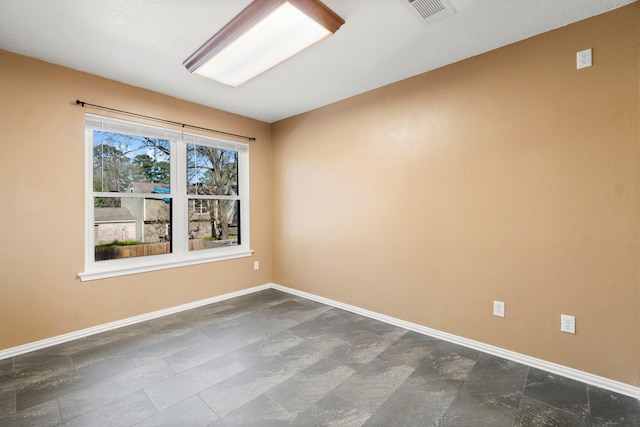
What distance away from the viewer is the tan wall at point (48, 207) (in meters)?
2.42

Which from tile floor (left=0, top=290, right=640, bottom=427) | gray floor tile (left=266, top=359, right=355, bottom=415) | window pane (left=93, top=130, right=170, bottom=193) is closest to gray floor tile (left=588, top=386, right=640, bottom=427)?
tile floor (left=0, top=290, right=640, bottom=427)

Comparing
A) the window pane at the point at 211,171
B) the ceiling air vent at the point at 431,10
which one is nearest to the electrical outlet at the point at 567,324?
the ceiling air vent at the point at 431,10

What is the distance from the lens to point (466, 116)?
8.48ft

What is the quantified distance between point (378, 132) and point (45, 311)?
144 inches

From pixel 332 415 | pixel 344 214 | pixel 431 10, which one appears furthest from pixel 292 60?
pixel 332 415

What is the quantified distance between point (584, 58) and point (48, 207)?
4518mm

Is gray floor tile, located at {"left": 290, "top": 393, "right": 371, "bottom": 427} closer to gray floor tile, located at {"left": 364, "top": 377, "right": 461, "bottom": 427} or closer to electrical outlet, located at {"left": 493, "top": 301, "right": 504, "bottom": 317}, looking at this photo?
gray floor tile, located at {"left": 364, "top": 377, "right": 461, "bottom": 427}

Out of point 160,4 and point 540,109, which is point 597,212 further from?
point 160,4

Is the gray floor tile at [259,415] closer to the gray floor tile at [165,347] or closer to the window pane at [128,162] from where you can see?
the gray floor tile at [165,347]

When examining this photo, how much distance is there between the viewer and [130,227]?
127 inches

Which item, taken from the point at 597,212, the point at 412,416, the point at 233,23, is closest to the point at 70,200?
the point at 233,23

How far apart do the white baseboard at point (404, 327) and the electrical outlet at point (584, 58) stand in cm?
219

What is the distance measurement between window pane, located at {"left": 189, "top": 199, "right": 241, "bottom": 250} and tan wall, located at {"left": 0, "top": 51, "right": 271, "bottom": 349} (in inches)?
29.8

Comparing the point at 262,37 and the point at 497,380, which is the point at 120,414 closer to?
the point at 497,380
